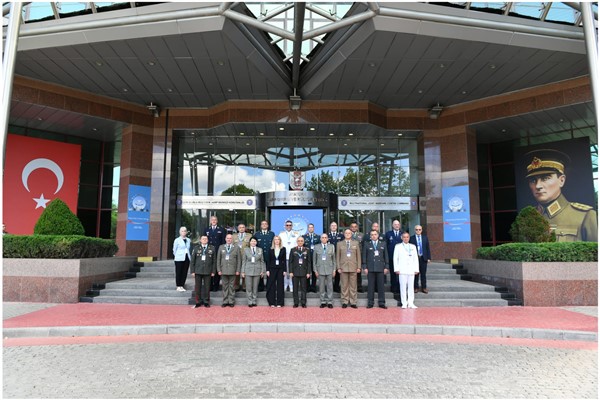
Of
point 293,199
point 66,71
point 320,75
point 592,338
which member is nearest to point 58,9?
point 66,71

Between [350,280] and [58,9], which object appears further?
[58,9]

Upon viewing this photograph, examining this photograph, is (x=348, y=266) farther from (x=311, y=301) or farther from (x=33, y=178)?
(x=33, y=178)

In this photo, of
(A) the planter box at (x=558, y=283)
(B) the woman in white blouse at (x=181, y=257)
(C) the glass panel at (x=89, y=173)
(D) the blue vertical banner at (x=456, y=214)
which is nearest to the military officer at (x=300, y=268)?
(B) the woman in white blouse at (x=181, y=257)

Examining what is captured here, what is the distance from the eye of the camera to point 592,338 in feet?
22.6

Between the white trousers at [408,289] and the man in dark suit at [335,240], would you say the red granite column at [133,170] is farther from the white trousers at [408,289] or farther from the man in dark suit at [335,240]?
the white trousers at [408,289]

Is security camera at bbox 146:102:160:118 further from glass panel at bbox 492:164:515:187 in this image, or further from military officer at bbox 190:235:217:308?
glass panel at bbox 492:164:515:187

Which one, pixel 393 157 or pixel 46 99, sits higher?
pixel 46 99

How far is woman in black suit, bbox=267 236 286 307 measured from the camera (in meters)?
10.0

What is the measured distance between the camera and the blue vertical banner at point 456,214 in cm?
1753

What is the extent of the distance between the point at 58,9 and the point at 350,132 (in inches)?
462

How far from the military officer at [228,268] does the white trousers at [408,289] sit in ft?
13.1

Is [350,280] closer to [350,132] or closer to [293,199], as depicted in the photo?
[293,199]

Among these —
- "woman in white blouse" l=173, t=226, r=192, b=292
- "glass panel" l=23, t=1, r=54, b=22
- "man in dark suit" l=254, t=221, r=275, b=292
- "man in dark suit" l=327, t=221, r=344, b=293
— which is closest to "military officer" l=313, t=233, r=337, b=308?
Result: "man in dark suit" l=327, t=221, r=344, b=293

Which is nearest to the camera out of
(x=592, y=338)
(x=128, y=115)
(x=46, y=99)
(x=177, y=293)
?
(x=592, y=338)
